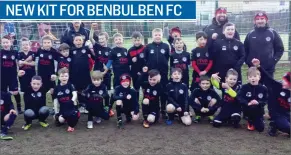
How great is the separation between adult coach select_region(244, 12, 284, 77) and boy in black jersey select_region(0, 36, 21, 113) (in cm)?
397

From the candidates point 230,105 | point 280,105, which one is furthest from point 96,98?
point 280,105

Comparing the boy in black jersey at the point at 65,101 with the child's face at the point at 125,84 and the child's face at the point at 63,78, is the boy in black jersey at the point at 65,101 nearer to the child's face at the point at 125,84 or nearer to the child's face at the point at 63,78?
the child's face at the point at 63,78

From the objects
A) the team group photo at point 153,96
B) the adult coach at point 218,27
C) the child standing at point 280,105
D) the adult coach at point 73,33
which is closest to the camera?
the team group photo at point 153,96

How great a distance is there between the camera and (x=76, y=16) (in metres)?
4.97

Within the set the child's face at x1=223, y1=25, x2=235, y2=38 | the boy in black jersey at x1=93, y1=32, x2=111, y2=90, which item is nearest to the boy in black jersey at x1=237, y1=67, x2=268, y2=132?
the child's face at x1=223, y1=25, x2=235, y2=38

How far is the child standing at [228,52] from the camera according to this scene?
541cm

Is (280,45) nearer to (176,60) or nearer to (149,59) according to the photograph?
(176,60)

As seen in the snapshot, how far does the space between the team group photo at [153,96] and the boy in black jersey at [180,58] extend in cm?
2

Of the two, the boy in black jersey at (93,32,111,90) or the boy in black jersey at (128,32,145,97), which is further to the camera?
the boy in black jersey at (93,32,111,90)

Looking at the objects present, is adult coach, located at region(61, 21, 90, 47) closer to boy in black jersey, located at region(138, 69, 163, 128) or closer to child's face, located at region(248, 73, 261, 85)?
boy in black jersey, located at region(138, 69, 163, 128)

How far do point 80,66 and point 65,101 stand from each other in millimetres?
829

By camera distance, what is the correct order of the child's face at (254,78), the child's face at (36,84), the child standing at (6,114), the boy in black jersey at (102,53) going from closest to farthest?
the child standing at (6,114)
the child's face at (254,78)
the child's face at (36,84)
the boy in black jersey at (102,53)

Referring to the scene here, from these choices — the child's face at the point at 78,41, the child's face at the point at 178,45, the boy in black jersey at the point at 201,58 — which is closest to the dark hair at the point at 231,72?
the boy in black jersey at the point at 201,58

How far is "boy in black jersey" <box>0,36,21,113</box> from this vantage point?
5.69m
